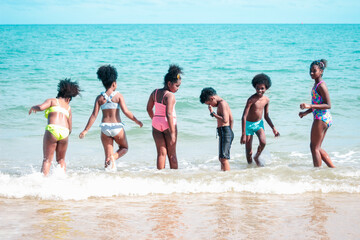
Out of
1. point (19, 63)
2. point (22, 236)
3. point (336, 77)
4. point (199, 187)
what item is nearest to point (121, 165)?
point (199, 187)

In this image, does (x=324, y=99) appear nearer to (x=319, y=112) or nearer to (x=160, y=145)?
(x=319, y=112)

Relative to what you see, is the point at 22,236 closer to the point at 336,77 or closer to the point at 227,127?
the point at 227,127

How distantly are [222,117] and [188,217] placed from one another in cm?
185

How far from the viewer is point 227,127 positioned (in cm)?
597

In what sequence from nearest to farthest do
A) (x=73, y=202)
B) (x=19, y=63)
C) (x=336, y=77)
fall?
(x=73, y=202)
(x=336, y=77)
(x=19, y=63)

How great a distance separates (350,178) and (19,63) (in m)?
20.4

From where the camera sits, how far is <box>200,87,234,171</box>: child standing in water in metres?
5.81

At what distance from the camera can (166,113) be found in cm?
588

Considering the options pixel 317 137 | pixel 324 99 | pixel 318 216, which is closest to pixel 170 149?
pixel 317 137

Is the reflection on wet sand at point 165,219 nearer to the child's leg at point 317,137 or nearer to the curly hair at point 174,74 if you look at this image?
the curly hair at point 174,74

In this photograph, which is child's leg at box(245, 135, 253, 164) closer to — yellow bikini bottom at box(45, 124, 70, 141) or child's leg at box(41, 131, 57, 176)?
→ yellow bikini bottom at box(45, 124, 70, 141)

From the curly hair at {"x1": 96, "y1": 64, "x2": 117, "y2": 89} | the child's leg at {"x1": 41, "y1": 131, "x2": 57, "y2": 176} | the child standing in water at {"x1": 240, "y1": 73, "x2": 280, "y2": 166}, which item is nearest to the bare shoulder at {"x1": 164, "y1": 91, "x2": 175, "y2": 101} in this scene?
the curly hair at {"x1": 96, "y1": 64, "x2": 117, "y2": 89}

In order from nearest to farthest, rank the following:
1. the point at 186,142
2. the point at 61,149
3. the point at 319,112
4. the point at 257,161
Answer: the point at 61,149 < the point at 319,112 < the point at 257,161 < the point at 186,142

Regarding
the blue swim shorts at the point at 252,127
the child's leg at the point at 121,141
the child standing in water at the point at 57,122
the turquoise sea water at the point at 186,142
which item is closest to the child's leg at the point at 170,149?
the turquoise sea water at the point at 186,142
